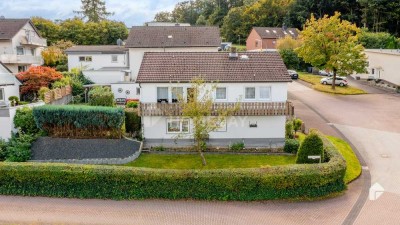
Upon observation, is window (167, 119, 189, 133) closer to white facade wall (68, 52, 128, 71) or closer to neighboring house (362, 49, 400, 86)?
white facade wall (68, 52, 128, 71)

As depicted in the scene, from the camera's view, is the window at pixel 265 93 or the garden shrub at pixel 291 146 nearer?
the garden shrub at pixel 291 146

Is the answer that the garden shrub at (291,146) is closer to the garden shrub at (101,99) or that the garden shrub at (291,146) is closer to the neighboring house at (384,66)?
the garden shrub at (101,99)

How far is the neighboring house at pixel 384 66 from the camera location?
4984cm

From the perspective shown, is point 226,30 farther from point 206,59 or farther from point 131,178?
point 131,178

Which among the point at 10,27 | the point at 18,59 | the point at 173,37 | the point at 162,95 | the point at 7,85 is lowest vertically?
the point at 162,95

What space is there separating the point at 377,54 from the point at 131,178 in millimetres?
42598

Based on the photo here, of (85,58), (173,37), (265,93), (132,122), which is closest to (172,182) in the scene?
(132,122)

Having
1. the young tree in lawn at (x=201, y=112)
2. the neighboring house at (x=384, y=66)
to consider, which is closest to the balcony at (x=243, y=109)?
the young tree in lawn at (x=201, y=112)

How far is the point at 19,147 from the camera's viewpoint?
27000 mm

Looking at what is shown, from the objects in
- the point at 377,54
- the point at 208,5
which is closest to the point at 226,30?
the point at 208,5

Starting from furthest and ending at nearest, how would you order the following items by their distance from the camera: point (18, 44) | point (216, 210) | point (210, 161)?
point (18, 44)
point (210, 161)
point (216, 210)

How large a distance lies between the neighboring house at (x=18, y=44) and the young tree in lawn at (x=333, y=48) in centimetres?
3075

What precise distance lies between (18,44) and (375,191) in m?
40.2

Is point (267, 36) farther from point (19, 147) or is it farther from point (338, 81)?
point (19, 147)
